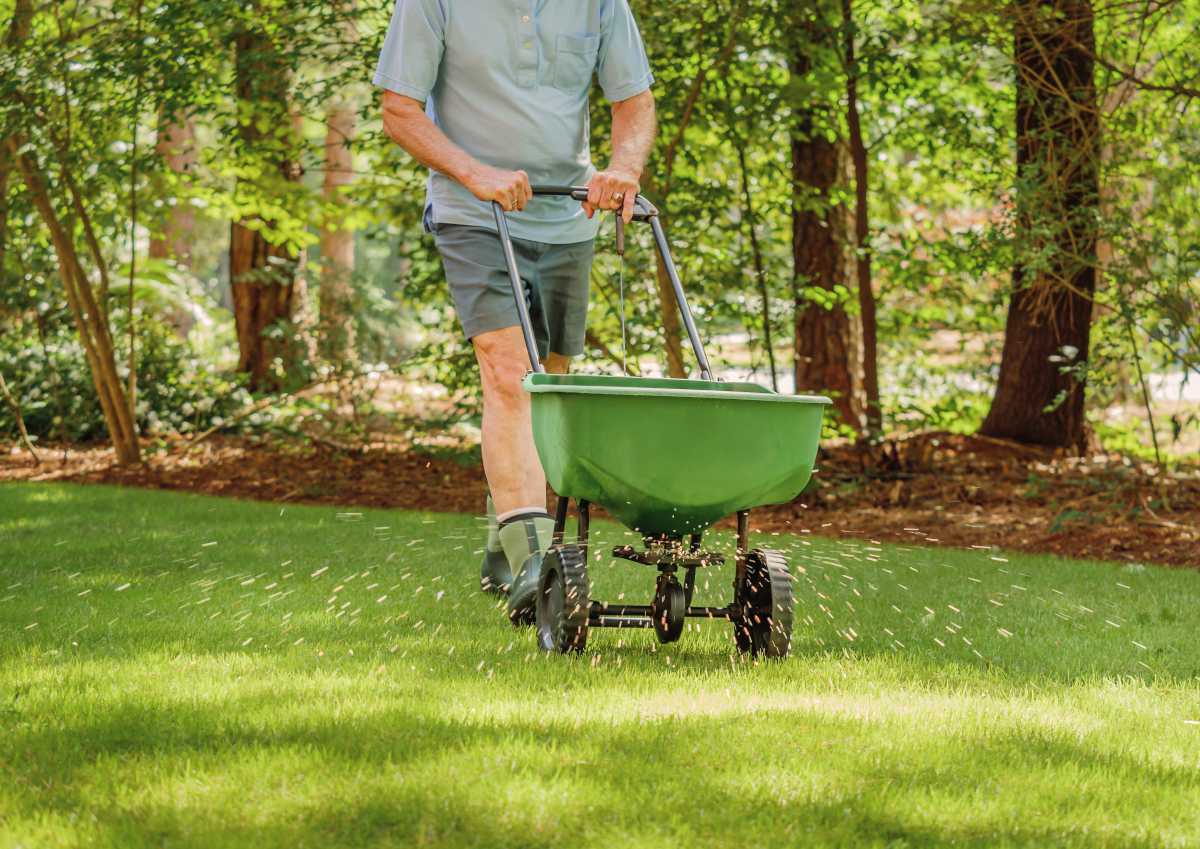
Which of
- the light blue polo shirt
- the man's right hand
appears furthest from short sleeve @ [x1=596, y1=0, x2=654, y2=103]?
the man's right hand

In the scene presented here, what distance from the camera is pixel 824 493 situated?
7.64 metres

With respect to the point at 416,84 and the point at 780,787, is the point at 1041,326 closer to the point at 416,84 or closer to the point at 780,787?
the point at 416,84

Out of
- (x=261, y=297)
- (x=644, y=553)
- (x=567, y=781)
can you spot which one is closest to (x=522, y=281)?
(x=644, y=553)

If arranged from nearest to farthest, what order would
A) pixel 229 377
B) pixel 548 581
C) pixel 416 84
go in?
pixel 548 581, pixel 416 84, pixel 229 377

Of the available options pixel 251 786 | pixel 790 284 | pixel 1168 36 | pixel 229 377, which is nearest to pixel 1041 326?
pixel 790 284

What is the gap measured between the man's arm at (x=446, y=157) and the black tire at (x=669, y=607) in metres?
1.04

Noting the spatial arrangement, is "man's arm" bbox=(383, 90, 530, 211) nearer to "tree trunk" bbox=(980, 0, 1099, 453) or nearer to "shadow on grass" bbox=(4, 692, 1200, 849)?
"shadow on grass" bbox=(4, 692, 1200, 849)

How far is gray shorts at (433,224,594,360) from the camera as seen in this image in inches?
153

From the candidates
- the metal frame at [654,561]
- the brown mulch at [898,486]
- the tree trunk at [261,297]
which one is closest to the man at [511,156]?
the metal frame at [654,561]

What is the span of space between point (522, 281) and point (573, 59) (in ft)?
2.11

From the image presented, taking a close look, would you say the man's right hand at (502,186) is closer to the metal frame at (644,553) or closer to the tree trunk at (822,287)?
the metal frame at (644,553)

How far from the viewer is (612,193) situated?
374cm

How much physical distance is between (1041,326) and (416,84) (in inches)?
217

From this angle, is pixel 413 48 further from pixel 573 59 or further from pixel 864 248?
pixel 864 248
